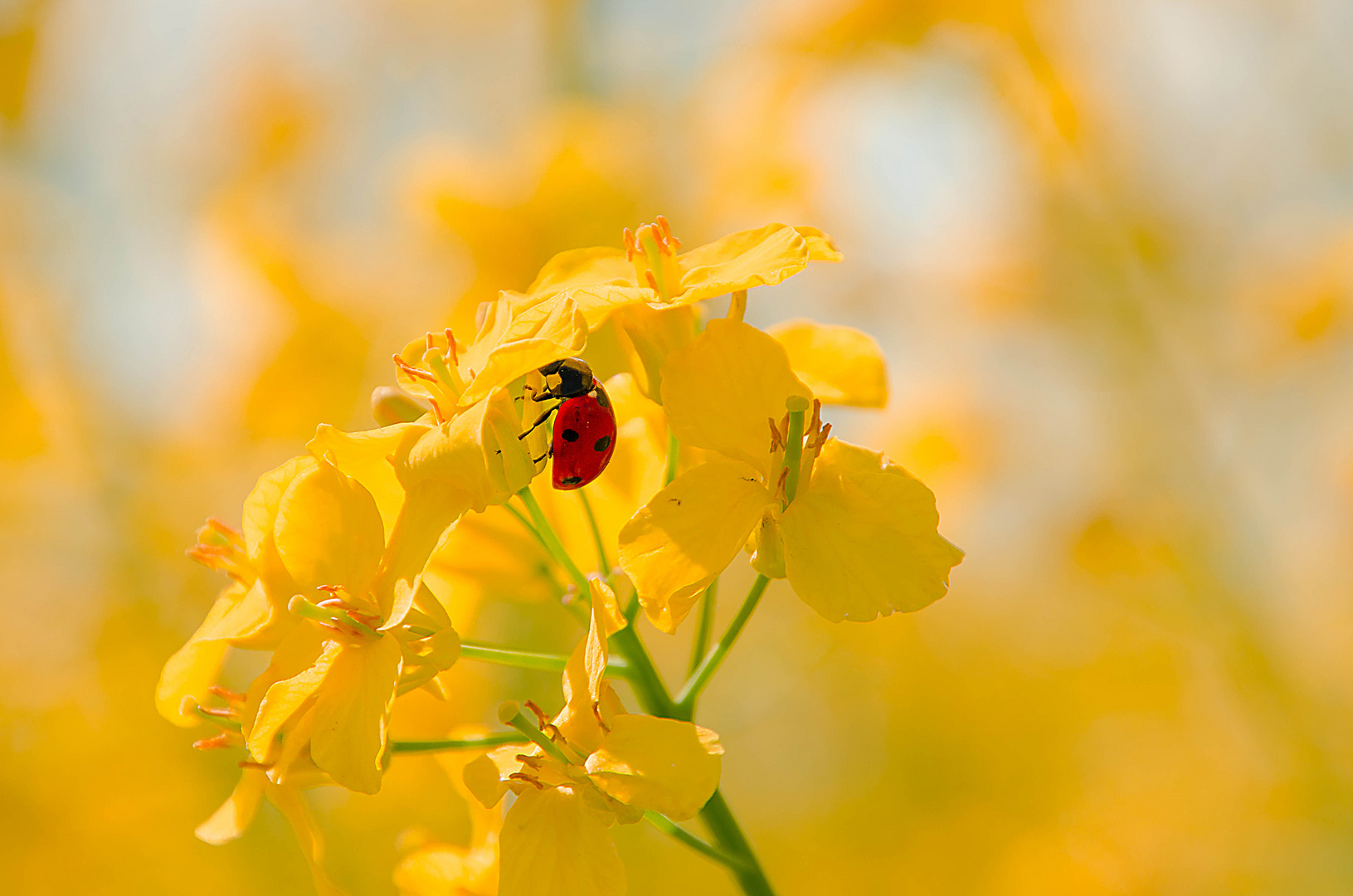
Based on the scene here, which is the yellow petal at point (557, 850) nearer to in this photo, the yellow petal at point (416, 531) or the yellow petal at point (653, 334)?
the yellow petal at point (416, 531)

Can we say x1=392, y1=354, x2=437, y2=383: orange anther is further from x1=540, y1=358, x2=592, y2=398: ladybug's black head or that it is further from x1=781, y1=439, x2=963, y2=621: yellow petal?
x1=781, y1=439, x2=963, y2=621: yellow petal

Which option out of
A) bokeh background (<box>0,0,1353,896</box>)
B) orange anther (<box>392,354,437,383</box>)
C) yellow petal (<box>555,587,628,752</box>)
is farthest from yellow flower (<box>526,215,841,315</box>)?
bokeh background (<box>0,0,1353,896</box>)

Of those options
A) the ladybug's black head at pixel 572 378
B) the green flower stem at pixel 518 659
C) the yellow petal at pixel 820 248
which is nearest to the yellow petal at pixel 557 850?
the green flower stem at pixel 518 659

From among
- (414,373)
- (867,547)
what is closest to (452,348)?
(414,373)

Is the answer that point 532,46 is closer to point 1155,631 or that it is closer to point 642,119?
point 642,119

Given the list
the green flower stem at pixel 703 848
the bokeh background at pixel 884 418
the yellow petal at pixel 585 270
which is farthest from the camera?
the bokeh background at pixel 884 418

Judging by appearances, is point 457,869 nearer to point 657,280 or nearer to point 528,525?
point 528,525
